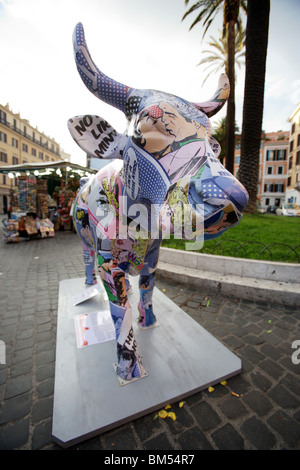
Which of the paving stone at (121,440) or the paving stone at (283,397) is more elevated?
the paving stone at (283,397)

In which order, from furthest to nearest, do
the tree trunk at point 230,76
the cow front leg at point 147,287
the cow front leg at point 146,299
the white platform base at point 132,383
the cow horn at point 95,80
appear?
the tree trunk at point 230,76 → the cow front leg at point 146,299 → the cow front leg at point 147,287 → the white platform base at point 132,383 → the cow horn at point 95,80

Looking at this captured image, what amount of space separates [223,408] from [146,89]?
94.2 inches

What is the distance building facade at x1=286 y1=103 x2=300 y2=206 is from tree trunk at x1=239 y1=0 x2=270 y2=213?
30860 millimetres

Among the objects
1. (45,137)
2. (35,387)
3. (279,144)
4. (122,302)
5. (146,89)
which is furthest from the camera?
(45,137)

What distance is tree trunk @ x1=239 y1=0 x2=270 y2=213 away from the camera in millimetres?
6973

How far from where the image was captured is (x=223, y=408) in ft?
5.74

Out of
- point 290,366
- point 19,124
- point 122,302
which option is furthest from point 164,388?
point 19,124

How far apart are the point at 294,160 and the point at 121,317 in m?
43.3

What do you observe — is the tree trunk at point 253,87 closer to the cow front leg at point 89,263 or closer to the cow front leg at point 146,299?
the cow front leg at point 89,263

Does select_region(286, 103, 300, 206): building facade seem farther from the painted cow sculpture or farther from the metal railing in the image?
the painted cow sculpture

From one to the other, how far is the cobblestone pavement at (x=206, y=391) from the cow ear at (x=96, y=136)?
78.3 inches

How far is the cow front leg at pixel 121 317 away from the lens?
6.01 ft

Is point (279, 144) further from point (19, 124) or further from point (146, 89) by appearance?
point (146, 89)

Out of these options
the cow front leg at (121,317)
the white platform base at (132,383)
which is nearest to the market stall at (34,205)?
the white platform base at (132,383)
